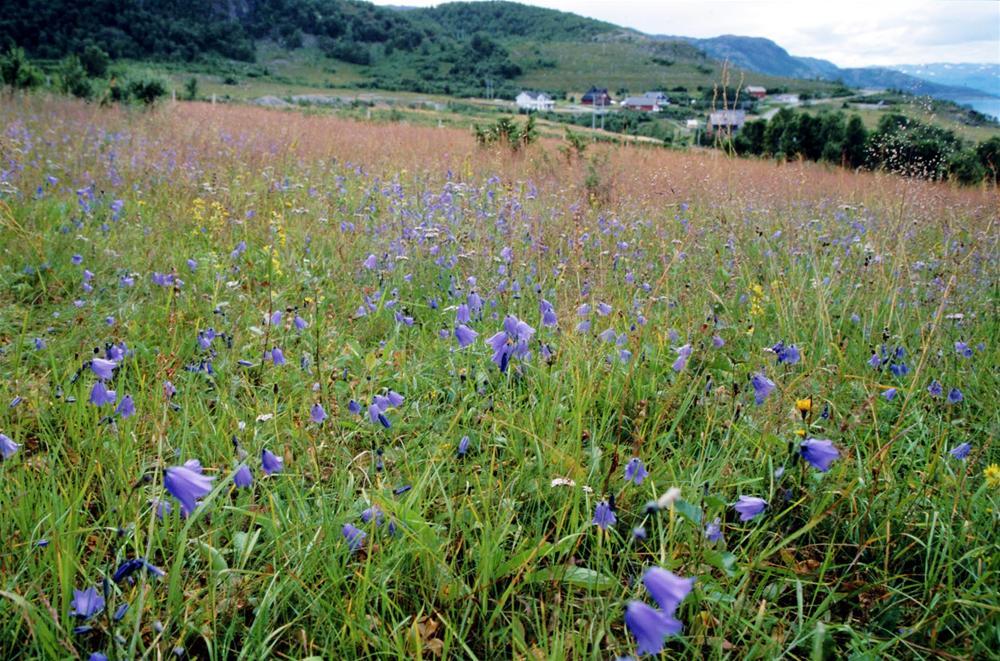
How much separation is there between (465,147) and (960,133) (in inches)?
264

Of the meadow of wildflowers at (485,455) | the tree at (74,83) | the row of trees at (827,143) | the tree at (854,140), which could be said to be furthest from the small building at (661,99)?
the tree at (74,83)

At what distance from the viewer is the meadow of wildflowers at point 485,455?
1.40m

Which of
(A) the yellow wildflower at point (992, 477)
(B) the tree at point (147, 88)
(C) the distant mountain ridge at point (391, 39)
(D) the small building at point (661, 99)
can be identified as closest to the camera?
(A) the yellow wildflower at point (992, 477)

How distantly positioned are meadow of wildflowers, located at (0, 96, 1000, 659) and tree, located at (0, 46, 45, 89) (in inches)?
428

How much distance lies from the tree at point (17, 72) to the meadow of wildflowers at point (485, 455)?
1088cm

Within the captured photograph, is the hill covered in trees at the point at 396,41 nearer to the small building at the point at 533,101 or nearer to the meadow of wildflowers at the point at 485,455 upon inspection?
the small building at the point at 533,101

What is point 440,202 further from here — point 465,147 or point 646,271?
point 465,147

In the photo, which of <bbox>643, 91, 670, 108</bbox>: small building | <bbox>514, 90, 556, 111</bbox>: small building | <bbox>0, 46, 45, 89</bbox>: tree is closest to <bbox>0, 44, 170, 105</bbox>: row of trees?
<bbox>0, 46, 45, 89</bbox>: tree

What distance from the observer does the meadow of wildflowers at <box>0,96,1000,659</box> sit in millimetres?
1401

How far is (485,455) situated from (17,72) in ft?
50.7

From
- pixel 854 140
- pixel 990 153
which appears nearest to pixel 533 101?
pixel 854 140

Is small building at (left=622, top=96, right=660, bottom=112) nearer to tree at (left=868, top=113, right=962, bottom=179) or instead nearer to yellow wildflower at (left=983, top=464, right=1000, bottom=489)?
tree at (left=868, top=113, right=962, bottom=179)

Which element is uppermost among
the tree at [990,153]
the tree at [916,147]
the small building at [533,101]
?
the small building at [533,101]

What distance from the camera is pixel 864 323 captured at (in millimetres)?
3109
